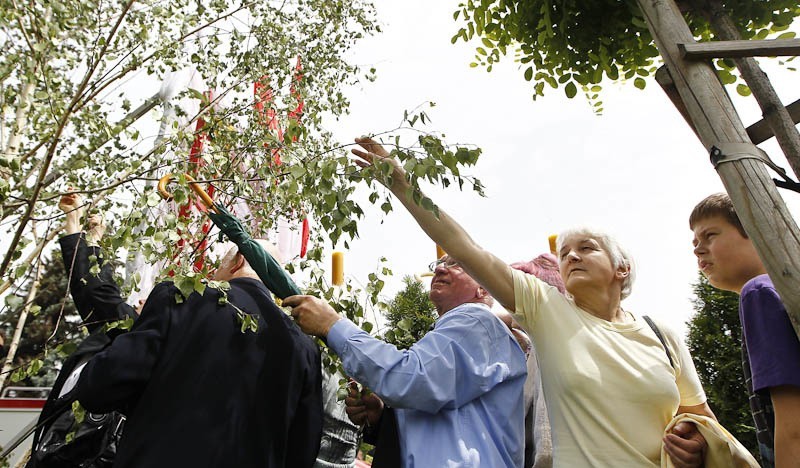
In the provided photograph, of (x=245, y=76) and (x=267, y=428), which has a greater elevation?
(x=245, y=76)

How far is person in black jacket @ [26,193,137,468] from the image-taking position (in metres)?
2.34

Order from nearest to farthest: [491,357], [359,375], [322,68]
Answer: [359,375], [491,357], [322,68]

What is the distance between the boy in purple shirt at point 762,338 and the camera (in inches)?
57.7

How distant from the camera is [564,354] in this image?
1952 millimetres

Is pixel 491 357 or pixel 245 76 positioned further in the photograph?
pixel 245 76

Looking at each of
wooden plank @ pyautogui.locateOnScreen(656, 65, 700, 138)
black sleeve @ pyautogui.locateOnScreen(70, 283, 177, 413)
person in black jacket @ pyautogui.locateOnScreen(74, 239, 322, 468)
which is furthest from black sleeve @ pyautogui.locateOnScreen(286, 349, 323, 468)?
wooden plank @ pyautogui.locateOnScreen(656, 65, 700, 138)

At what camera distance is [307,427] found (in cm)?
209

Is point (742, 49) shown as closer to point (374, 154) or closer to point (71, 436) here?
point (374, 154)

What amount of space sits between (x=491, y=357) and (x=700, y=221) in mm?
936

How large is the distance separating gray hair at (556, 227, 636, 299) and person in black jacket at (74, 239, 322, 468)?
1.20 meters

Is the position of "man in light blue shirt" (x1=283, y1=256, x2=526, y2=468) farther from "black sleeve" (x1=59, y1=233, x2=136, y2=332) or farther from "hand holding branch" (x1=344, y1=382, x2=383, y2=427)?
"black sleeve" (x1=59, y1=233, x2=136, y2=332)

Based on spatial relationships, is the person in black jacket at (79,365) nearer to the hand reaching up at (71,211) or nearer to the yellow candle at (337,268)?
the hand reaching up at (71,211)

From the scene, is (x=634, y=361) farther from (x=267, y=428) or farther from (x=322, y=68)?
(x=322, y=68)

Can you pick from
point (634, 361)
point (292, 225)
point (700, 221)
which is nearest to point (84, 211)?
point (292, 225)
